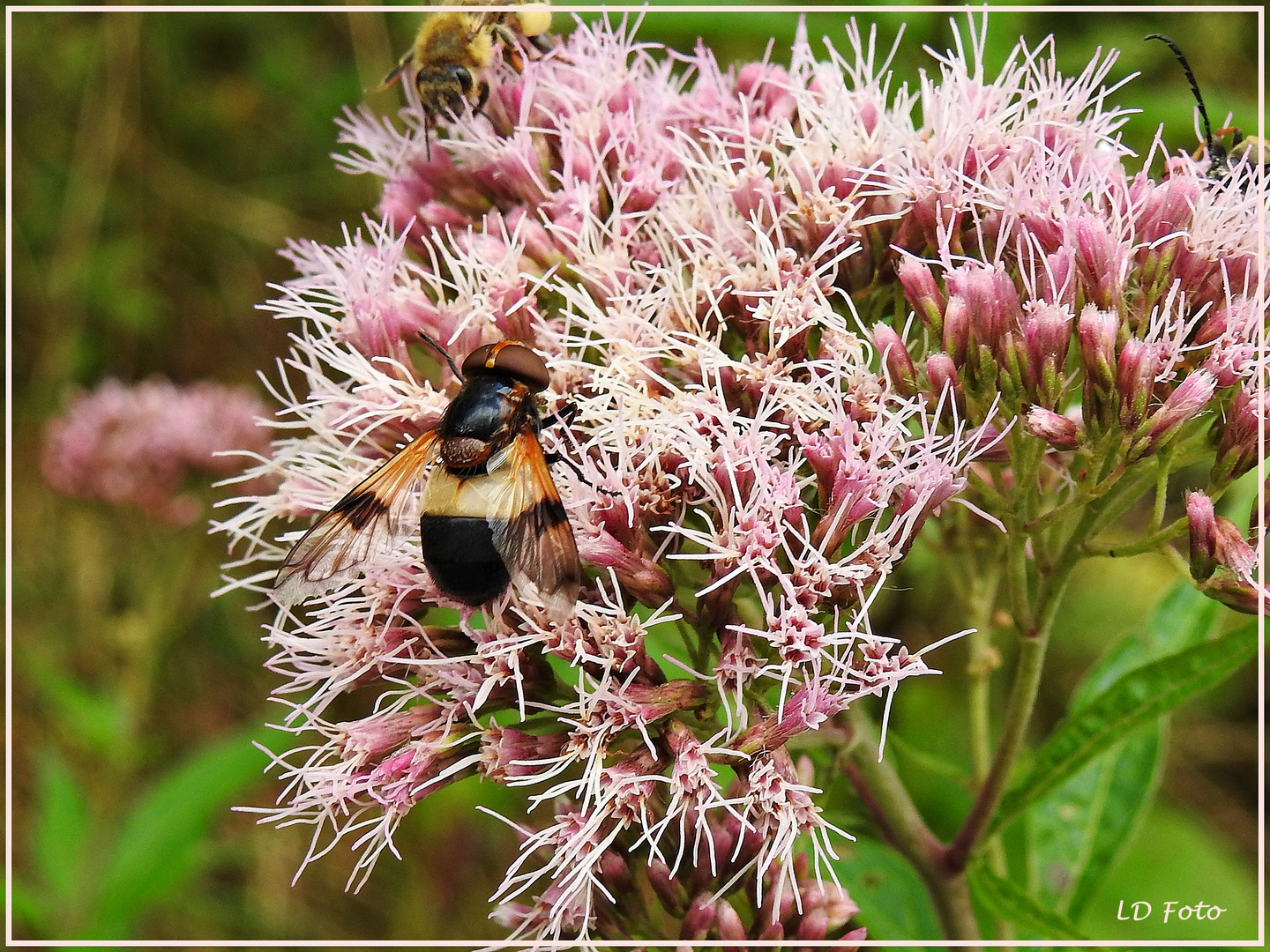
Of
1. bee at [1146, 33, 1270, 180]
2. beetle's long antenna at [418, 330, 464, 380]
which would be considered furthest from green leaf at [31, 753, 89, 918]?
bee at [1146, 33, 1270, 180]

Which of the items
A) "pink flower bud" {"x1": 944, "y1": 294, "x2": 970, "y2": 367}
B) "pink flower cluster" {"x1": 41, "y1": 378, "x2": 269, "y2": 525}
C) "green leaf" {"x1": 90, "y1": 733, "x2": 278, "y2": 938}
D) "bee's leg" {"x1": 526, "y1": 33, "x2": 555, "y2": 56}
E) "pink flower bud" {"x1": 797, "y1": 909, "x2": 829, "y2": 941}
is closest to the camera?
"pink flower bud" {"x1": 944, "y1": 294, "x2": 970, "y2": 367}

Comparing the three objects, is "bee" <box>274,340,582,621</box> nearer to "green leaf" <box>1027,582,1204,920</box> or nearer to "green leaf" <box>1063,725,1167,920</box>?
"green leaf" <box>1027,582,1204,920</box>

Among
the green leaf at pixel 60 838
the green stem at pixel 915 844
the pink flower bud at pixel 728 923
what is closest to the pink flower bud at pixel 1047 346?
the green stem at pixel 915 844

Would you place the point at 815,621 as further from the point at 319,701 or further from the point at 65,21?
the point at 65,21

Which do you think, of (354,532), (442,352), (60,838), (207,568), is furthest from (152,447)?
(354,532)

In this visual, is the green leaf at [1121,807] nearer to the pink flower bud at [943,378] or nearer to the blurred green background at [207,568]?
the blurred green background at [207,568]

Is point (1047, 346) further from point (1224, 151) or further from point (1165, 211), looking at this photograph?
point (1224, 151)

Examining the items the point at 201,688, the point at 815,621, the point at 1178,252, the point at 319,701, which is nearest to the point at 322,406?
the point at 319,701
